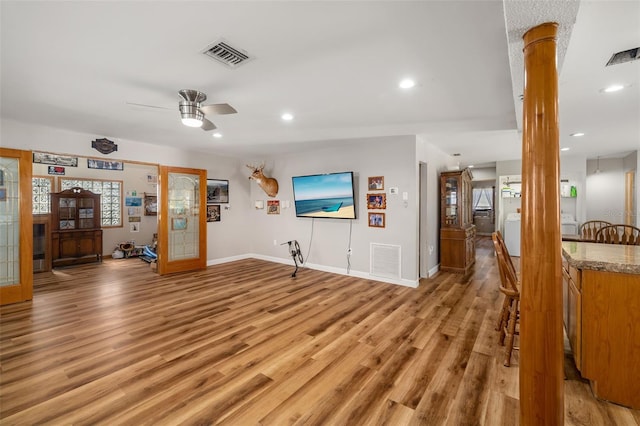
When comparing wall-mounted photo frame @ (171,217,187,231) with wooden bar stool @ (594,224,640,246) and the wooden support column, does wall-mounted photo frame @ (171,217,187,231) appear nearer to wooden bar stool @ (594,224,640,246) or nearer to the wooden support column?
the wooden support column

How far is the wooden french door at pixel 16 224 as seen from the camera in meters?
3.91

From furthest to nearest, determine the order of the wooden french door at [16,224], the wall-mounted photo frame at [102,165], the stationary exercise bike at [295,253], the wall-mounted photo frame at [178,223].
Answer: the wall-mounted photo frame at [102,165], the wall-mounted photo frame at [178,223], the stationary exercise bike at [295,253], the wooden french door at [16,224]

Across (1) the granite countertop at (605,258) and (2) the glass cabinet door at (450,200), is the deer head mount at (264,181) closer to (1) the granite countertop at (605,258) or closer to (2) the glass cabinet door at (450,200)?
(2) the glass cabinet door at (450,200)

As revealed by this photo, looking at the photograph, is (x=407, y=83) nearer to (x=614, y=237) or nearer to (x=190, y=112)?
(x=190, y=112)

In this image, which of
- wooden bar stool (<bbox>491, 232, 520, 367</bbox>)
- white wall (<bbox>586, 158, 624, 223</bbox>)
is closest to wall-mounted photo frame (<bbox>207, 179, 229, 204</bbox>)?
wooden bar stool (<bbox>491, 232, 520, 367</bbox>)

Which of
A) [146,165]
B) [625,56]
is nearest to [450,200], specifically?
[625,56]

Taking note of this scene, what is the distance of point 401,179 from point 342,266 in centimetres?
202

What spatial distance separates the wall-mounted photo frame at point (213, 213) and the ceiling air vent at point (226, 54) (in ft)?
15.1

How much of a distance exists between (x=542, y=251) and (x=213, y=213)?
621 cm

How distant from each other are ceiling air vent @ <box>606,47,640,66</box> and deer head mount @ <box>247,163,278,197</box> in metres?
5.33

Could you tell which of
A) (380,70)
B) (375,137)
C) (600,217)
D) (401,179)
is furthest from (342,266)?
(600,217)

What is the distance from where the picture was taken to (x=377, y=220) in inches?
195

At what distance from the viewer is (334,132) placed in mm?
4355

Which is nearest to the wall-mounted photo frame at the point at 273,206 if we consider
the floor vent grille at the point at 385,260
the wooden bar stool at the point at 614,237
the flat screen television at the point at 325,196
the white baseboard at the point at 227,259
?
the flat screen television at the point at 325,196
